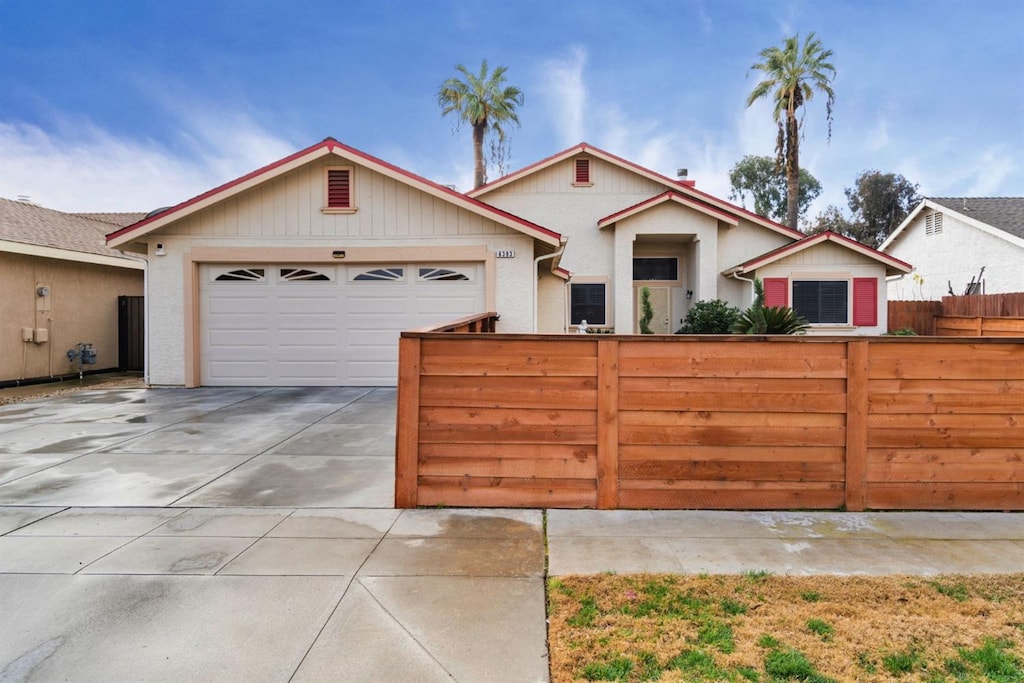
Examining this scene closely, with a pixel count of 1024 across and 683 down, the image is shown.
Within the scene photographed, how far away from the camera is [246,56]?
19219mm

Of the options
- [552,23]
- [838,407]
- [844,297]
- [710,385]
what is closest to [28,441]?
[710,385]

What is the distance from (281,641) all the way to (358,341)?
26.2 ft

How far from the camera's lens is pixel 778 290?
14594 mm

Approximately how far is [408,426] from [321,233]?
693 cm

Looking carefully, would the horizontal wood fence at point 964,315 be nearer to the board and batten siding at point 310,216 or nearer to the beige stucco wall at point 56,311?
the board and batten siding at point 310,216

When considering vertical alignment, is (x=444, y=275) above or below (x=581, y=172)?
below

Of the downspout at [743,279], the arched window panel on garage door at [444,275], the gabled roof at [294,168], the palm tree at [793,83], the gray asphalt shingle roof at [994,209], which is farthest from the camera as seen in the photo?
the palm tree at [793,83]

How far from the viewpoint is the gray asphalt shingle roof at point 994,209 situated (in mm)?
17391

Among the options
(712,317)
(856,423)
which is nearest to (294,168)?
(856,423)

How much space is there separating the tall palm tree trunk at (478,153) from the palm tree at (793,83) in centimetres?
1199

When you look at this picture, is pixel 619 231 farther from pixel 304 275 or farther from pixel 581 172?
pixel 304 275

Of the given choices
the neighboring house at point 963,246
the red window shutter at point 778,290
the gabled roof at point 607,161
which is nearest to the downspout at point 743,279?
the red window shutter at point 778,290

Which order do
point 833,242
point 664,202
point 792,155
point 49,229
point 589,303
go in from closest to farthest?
1. point 49,229
2. point 833,242
3. point 664,202
4. point 589,303
5. point 792,155

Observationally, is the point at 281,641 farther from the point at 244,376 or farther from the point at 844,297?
the point at 844,297
